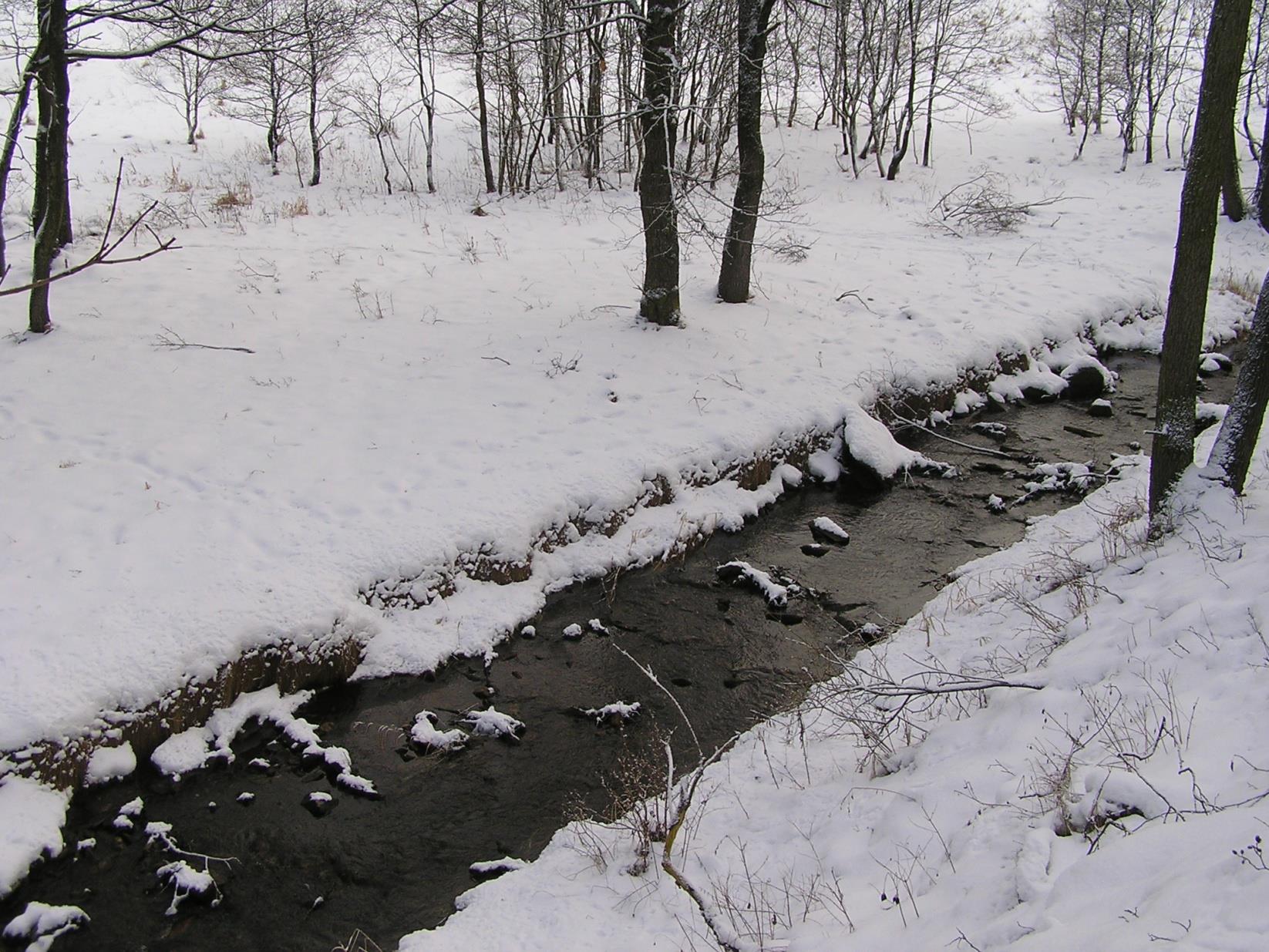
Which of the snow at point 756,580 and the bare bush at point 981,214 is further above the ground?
the bare bush at point 981,214

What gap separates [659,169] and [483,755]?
24.7 ft

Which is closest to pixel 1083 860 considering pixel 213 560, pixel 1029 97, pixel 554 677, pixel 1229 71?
pixel 554 677

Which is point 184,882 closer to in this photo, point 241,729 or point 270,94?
point 241,729

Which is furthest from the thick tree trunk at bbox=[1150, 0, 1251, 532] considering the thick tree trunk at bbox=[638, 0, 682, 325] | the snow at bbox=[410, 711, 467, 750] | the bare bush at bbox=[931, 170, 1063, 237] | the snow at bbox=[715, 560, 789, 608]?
the bare bush at bbox=[931, 170, 1063, 237]

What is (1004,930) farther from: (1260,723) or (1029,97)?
(1029,97)

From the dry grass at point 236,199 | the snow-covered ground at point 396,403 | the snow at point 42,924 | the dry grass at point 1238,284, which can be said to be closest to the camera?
the snow at point 42,924

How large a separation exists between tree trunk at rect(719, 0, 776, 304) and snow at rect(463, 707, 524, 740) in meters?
6.29

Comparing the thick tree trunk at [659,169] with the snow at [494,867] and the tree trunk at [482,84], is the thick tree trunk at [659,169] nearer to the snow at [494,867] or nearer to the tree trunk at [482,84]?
the snow at [494,867]

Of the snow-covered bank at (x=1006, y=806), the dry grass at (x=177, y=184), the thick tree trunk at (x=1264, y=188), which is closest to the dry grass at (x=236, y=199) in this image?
the dry grass at (x=177, y=184)

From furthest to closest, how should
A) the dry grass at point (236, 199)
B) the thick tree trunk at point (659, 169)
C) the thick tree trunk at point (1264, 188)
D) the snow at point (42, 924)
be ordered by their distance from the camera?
the thick tree trunk at point (1264, 188) → the dry grass at point (236, 199) → the thick tree trunk at point (659, 169) → the snow at point (42, 924)

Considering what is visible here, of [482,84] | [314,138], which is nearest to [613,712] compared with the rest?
[482,84]

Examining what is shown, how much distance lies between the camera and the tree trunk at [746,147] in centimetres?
1016

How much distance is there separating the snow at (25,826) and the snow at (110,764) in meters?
0.19

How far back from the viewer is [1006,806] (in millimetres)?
3699
